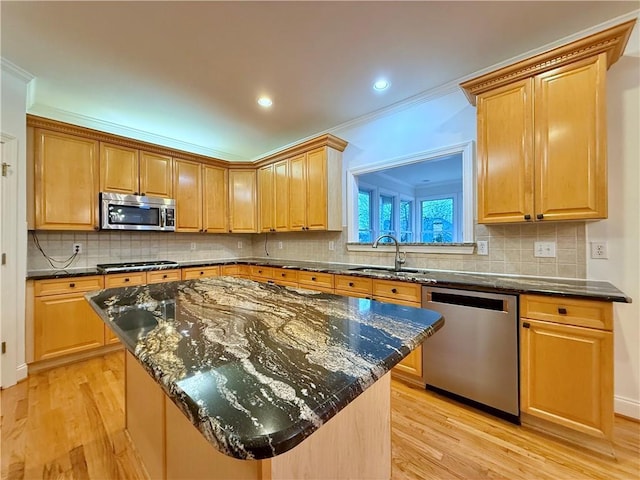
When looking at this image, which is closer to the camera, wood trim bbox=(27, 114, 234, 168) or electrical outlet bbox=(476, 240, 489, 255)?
electrical outlet bbox=(476, 240, 489, 255)

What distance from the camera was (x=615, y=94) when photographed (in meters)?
1.95

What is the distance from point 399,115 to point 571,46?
1.49 m

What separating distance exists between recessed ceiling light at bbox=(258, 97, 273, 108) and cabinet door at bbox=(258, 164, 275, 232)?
1.09 m

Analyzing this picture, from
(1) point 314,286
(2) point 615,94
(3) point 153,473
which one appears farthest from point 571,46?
(3) point 153,473

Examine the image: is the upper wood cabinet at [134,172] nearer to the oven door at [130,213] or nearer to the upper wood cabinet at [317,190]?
the oven door at [130,213]

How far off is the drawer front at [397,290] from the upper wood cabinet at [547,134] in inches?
30.5

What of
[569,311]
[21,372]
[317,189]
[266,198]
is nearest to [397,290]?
[569,311]

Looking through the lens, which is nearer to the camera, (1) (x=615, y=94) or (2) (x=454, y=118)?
(1) (x=615, y=94)

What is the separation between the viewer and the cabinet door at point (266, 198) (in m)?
4.07

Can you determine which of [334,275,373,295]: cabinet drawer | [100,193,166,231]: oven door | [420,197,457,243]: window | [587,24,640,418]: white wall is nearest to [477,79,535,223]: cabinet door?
[587,24,640,418]: white wall

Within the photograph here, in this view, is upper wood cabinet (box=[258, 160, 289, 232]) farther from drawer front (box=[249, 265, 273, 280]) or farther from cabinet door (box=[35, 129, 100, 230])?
cabinet door (box=[35, 129, 100, 230])

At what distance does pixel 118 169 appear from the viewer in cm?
321

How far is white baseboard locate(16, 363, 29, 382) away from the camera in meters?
2.38

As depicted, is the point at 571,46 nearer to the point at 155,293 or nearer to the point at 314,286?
the point at 314,286
